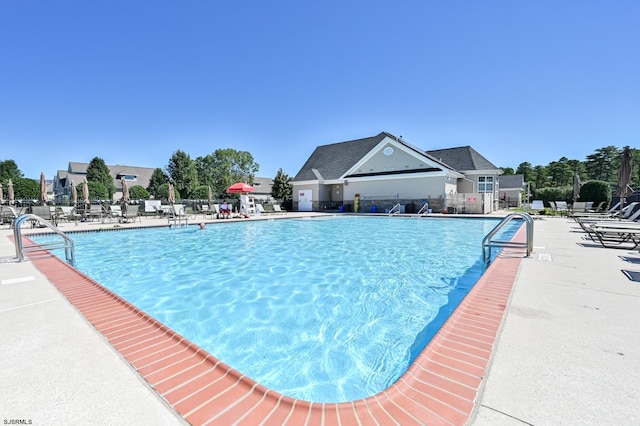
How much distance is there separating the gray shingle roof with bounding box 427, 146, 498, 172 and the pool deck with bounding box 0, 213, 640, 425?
24439 mm

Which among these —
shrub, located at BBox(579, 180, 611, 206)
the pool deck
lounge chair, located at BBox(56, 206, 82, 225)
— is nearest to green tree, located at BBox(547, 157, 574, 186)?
shrub, located at BBox(579, 180, 611, 206)

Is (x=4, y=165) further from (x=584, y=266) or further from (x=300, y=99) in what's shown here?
(x=584, y=266)

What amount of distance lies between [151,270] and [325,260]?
168 inches

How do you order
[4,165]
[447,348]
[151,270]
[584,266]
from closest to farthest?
[447,348] → [584,266] → [151,270] → [4,165]

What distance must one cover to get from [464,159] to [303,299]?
25.9 m

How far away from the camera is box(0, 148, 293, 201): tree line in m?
36.2

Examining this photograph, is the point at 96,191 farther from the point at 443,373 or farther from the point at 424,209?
the point at 443,373

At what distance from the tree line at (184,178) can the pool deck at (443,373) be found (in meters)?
29.8

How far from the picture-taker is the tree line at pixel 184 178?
119 ft

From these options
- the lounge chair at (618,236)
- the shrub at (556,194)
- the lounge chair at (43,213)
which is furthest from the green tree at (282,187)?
the shrub at (556,194)

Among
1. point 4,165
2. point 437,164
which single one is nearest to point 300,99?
point 437,164

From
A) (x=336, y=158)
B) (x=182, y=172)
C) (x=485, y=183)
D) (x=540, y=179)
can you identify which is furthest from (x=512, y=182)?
(x=182, y=172)

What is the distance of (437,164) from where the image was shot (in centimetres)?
2266

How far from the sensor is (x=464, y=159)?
84.6ft
